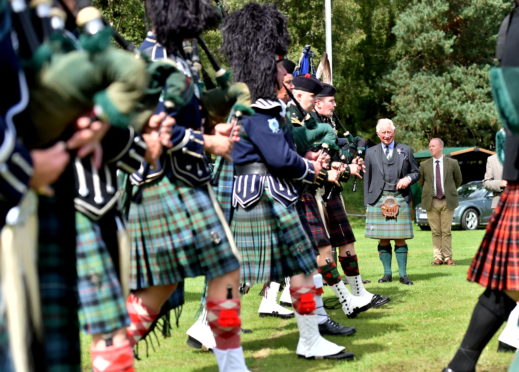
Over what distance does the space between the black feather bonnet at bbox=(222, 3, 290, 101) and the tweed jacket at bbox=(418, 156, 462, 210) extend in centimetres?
782

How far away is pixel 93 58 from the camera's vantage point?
247cm

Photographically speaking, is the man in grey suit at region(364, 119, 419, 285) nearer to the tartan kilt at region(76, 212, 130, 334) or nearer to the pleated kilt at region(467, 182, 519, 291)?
the pleated kilt at region(467, 182, 519, 291)

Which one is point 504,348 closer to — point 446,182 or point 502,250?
point 502,250

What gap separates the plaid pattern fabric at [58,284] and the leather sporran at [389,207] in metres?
7.59

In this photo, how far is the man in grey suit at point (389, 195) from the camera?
9867 millimetres

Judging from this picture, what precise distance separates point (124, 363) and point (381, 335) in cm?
335

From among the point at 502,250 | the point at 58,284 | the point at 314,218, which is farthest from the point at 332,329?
the point at 58,284

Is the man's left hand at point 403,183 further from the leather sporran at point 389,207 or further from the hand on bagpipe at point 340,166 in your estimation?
the hand on bagpipe at point 340,166

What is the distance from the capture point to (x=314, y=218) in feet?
21.3

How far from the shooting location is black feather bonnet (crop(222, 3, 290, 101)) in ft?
17.0

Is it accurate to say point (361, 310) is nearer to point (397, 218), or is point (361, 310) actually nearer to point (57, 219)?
point (397, 218)

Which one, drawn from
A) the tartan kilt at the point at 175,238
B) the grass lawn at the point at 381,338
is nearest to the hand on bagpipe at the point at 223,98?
the tartan kilt at the point at 175,238

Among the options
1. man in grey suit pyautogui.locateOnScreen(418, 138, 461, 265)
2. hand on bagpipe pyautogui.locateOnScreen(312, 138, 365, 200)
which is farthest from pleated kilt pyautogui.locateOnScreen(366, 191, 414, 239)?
man in grey suit pyautogui.locateOnScreen(418, 138, 461, 265)

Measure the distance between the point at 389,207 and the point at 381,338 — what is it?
13.4 feet
